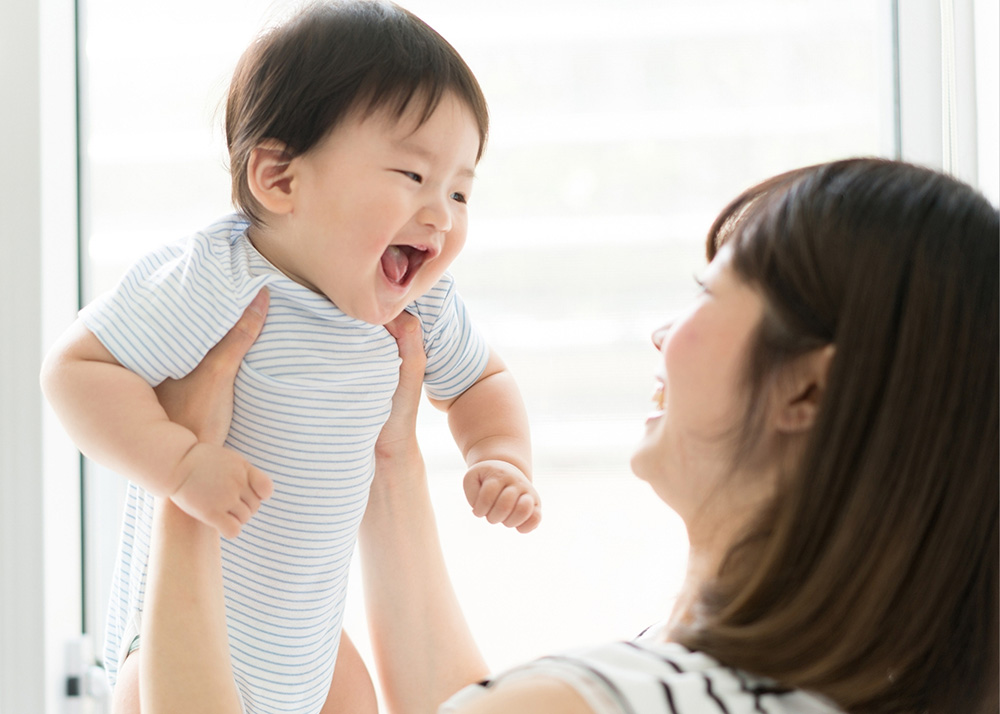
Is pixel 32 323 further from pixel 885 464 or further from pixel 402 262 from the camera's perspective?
pixel 885 464

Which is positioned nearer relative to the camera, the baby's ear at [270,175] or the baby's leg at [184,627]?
the baby's leg at [184,627]

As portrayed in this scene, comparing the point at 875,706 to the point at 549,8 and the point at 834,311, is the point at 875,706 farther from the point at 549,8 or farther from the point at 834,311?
the point at 549,8

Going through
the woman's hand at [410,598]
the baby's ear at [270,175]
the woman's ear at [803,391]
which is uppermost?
the baby's ear at [270,175]

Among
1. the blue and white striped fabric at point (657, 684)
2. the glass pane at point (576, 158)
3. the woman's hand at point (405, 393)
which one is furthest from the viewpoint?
the glass pane at point (576, 158)

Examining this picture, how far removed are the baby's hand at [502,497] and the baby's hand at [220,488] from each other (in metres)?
0.22

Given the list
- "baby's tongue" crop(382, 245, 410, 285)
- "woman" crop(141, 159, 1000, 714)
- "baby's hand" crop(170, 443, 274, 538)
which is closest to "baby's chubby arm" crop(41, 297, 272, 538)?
"baby's hand" crop(170, 443, 274, 538)

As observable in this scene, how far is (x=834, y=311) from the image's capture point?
1.92ft

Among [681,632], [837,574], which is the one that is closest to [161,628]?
[681,632]

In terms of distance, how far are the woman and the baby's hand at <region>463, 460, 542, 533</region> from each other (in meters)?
0.21

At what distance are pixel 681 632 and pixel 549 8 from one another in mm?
909

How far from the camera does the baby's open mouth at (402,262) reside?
32.3 inches

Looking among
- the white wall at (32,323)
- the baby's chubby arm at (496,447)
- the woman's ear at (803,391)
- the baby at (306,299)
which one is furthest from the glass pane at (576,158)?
the woman's ear at (803,391)

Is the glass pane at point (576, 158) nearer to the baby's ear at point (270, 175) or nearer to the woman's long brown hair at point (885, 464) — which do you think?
the baby's ear at point (270, 175)

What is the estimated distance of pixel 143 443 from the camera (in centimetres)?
69
